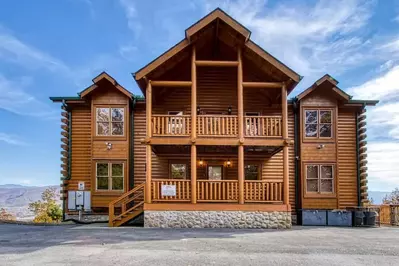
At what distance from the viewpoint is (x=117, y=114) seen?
1684 centimetres

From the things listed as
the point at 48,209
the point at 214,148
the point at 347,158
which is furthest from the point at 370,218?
the point at 48,209

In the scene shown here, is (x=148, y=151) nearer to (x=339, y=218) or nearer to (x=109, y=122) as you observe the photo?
(x=109, y=122)

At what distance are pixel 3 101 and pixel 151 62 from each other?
29.9 m

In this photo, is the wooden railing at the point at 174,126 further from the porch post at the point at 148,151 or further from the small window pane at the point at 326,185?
the small window pane at the point at 326,185

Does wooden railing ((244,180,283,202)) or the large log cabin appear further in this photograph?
the large log cabin

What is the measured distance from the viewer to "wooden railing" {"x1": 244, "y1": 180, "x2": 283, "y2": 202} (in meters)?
14.0

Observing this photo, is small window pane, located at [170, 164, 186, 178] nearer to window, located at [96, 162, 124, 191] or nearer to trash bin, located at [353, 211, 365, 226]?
window, located at [96, 162, 124, 191]

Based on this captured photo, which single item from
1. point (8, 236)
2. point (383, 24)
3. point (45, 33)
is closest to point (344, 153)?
point (383, 24)

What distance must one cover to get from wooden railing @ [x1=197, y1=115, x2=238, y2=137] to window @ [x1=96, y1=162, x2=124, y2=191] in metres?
4.90

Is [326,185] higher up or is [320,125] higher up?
[320,125]

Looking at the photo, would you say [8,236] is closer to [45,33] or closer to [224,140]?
[224,140]

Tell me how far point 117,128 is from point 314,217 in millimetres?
10176

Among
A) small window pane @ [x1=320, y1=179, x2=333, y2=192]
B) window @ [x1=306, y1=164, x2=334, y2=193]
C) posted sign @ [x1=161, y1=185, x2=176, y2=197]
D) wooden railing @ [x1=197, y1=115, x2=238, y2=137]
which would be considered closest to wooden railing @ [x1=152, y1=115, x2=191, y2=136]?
wooden railing @ [x1=197, y1=115, x2=238, y2=137]

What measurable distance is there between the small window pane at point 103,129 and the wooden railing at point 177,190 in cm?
426
